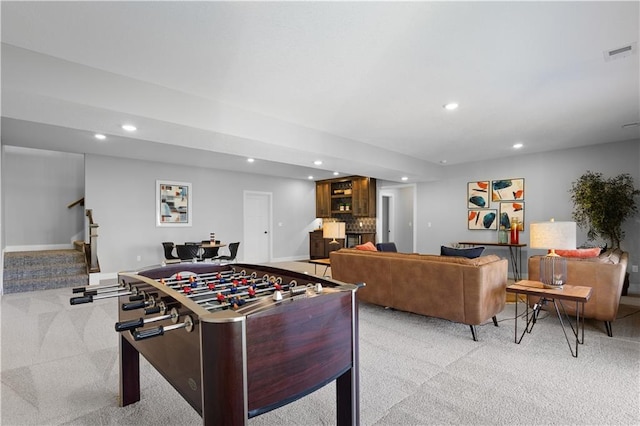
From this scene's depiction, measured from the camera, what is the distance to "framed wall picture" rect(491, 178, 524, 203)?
6414 millimetres

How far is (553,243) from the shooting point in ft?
9.52

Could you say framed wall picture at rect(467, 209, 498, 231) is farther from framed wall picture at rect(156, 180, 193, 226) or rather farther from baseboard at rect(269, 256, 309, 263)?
framed wall picture at rect(156, 180, 193, 226)

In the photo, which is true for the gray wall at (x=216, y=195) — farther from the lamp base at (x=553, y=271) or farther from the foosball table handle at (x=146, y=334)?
the foosball table handle at (x=146, y=334)

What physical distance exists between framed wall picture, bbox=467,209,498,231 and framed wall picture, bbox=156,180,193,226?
20.5ft

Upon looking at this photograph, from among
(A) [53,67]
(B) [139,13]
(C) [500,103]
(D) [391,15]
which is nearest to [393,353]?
(D) [391,15]

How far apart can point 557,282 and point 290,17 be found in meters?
3.19

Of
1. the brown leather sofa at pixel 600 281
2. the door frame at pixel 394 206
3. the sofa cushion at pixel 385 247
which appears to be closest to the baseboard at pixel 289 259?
the door frame at pixel 394 206

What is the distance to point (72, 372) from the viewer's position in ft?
8.30

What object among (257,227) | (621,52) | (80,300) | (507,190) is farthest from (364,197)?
(80,300)

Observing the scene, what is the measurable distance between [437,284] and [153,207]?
6103 millimetres

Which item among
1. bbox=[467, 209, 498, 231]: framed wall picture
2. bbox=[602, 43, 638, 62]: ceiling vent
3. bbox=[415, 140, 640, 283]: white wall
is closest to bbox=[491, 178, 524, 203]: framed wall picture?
bbox=[415, 140, 640, 283]: white wall

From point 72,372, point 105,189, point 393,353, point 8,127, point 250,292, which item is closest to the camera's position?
point 250,292

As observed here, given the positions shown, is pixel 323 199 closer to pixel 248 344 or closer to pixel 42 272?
pixel 42 272

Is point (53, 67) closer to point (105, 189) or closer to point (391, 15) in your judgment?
point (391, 15)
